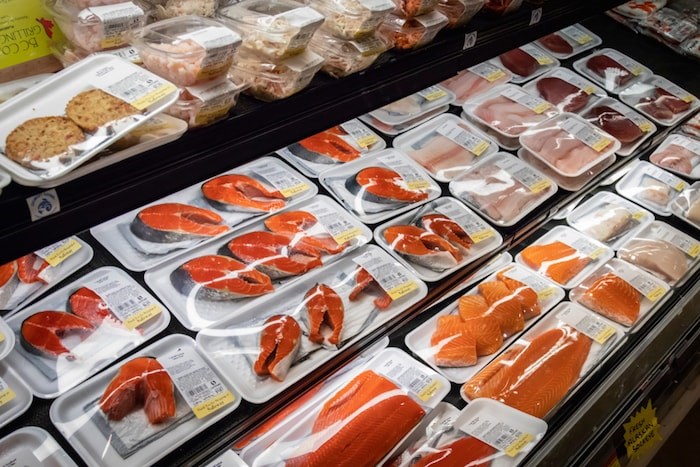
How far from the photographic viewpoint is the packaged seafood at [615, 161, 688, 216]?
9.32ft

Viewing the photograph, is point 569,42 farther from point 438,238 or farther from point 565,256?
point 438,238

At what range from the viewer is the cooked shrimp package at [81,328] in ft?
5.21

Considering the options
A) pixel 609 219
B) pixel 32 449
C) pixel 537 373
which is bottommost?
pixel 537 373

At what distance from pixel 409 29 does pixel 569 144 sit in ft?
4.10

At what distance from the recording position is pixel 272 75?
1.44m

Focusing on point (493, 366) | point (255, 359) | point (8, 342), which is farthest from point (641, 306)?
point (8, 342)

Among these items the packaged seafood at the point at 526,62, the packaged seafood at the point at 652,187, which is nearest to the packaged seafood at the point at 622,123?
the packaged seafood at the point at 652,187

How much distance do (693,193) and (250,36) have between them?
2.22 meters

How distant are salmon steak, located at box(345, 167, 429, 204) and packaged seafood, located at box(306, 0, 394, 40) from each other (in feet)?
2.50

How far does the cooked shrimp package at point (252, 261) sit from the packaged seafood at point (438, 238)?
10cm

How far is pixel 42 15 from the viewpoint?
4.49ft

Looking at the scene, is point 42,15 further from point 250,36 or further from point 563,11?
point 563,11

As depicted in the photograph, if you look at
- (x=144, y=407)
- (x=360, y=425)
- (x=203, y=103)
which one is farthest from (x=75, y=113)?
(x=360, y=425)

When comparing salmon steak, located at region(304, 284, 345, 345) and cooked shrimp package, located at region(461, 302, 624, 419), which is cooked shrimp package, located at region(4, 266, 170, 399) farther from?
cooked shrimp package, located at region(461, 302, 624, 419)
